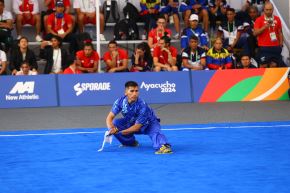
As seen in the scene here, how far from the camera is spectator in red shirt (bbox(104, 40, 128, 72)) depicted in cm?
2116

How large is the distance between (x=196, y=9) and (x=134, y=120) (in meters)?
10.1

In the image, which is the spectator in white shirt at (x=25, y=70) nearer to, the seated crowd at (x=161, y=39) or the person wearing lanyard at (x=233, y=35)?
the seated crowd at (x=161, y=39)

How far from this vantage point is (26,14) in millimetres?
23219

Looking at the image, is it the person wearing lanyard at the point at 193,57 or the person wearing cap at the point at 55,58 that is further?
the person wearing cap at the point at 55,58

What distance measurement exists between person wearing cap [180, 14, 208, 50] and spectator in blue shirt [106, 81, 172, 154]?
8509mm

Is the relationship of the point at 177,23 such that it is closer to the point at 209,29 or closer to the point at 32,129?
the point at 209,29

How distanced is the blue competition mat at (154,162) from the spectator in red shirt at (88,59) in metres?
4.49

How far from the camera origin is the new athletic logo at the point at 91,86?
66.4ft

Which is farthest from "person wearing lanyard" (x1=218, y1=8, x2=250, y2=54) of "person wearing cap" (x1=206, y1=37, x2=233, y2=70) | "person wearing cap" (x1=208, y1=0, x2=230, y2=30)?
"person wearing cap" (x1=206, y1=37, x2=233, y2=70)

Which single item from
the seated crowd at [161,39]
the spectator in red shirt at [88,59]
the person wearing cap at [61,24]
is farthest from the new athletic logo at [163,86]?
the person wearing cap at [61,24]

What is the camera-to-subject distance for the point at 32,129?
55.9ft

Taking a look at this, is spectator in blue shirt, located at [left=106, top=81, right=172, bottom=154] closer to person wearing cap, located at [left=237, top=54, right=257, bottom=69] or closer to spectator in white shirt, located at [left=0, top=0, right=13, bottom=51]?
person wearing cap, located at [left=237, top=54, right=257, bottom=69]

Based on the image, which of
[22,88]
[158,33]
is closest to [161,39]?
[158,33]

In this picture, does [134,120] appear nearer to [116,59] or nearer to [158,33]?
[116,59]
